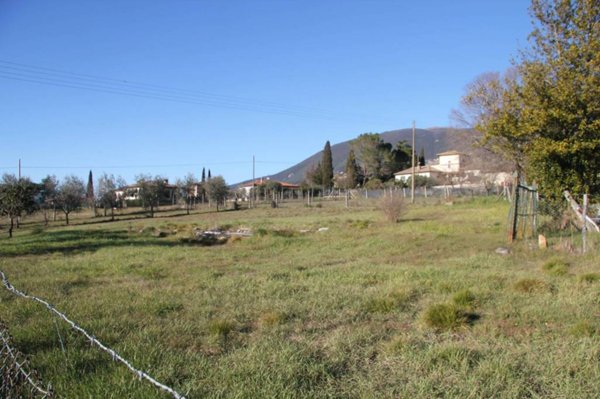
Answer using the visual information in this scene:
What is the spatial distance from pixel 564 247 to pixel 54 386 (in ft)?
32.3

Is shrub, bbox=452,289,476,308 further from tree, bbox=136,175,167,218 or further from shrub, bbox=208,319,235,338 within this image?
tree, bbox=136,175,167,218

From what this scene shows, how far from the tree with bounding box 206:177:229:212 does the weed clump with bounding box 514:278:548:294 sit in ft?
140

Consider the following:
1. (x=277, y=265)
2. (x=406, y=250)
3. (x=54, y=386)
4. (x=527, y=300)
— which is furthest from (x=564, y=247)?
(x=54, y=386)

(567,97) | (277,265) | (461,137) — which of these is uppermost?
(461,137)

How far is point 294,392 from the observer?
2965 millimetres

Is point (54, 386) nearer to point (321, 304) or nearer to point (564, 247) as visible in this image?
point (321, 304)

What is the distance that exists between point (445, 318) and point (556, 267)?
13.3ft

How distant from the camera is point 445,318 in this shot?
4.68 m

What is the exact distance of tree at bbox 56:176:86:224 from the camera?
34625mm

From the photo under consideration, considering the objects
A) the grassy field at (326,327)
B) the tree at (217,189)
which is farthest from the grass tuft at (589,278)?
the tree at (217,189)

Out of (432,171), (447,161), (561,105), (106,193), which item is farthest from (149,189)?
(447,161)

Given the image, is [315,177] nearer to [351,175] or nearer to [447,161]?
[351,175]

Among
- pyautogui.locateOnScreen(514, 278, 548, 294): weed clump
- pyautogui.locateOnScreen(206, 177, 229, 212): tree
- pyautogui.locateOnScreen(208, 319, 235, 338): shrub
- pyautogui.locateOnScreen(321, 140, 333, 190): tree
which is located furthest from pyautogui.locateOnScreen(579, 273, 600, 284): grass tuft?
pyautogui.locateOnScreen(321, 140, 333, 190): tree

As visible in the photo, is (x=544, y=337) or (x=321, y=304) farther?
(x=321, y=304)
